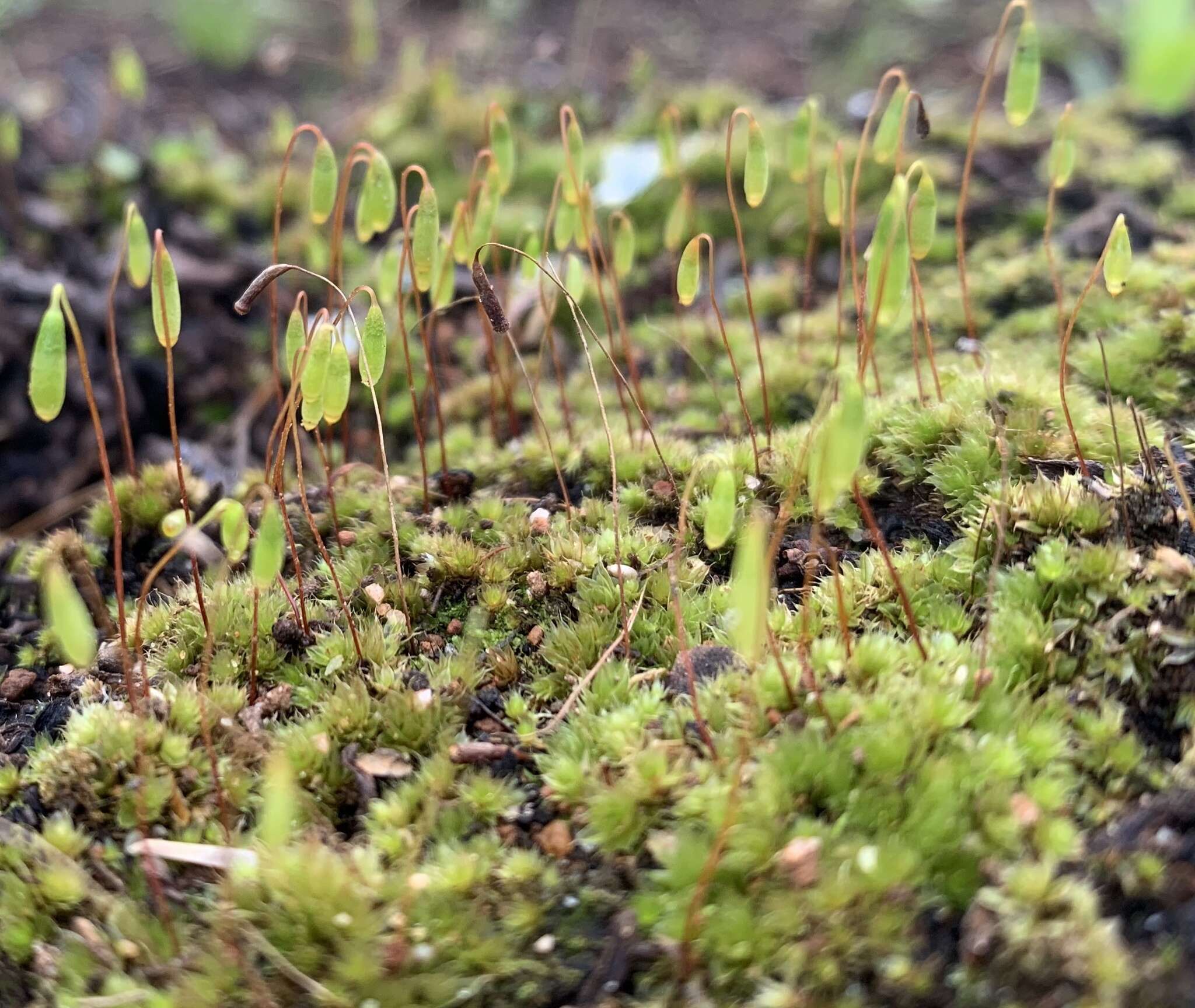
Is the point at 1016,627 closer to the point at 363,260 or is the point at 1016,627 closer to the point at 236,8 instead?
the point at 363,260

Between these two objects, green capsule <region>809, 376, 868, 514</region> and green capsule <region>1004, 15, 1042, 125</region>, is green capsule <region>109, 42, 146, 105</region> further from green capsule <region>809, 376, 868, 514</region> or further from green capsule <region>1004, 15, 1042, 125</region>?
green capsule <region>809, 376, 868, 514</region>

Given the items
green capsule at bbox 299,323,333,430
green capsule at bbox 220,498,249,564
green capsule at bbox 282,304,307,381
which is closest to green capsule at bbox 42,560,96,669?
green capsule at bbox 220,498,249,564

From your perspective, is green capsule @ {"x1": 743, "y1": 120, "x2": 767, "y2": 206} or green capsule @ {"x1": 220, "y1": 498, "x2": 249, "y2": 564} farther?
green capsule @ {"x1": 743, "y1": 120, "x2": 767, "y2": 206}

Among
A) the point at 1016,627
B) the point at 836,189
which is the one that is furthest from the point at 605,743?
the point at 836,189

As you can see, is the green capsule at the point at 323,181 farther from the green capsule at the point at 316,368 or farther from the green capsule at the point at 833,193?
the green capsule at the point at 833,193

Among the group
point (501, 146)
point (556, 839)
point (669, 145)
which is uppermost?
point (669, 145)

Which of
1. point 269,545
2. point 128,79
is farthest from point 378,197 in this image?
point 128,79

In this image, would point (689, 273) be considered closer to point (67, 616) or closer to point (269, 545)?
point (269, 545)
